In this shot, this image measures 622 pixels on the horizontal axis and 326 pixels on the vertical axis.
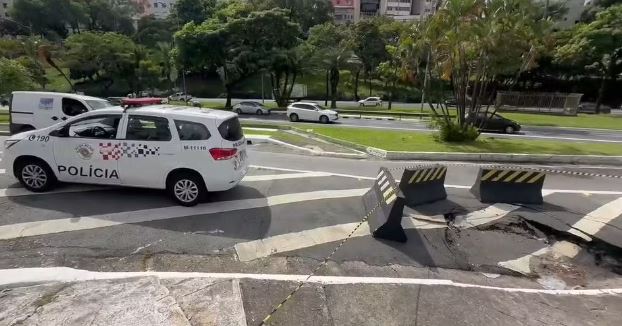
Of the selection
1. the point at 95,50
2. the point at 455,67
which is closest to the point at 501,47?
the point at 455,67

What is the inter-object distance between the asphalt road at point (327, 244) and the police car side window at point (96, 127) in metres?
1.17

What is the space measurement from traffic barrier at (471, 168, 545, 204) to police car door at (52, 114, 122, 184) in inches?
287

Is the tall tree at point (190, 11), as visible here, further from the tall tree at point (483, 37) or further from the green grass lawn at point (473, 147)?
the tall tree at point (483, 37)

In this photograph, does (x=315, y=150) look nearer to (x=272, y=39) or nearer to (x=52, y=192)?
(x=52, y=192)

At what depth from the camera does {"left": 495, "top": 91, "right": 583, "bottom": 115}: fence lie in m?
34.9

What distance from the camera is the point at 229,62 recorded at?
32.8m

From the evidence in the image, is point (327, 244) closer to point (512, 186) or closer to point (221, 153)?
point (221, 153)

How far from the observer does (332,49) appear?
126 ft

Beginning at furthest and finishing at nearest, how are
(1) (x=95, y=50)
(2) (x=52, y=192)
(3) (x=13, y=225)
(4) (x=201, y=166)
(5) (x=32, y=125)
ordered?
(1) (x=95, y=50) < (5) (x=32, y=125) < (2) (x=52, y=192) < (4) (x=201, y=166) < (3) (x=13, y=225)

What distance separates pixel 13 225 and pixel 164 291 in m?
3.25

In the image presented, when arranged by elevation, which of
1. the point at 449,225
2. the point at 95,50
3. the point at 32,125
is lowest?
the point at 449,225

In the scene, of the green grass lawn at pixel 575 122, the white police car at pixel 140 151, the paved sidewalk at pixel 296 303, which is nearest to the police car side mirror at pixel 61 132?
the white police car at pixel 140 151

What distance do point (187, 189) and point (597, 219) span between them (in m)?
7.68

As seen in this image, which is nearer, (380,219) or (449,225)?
(380,219)
